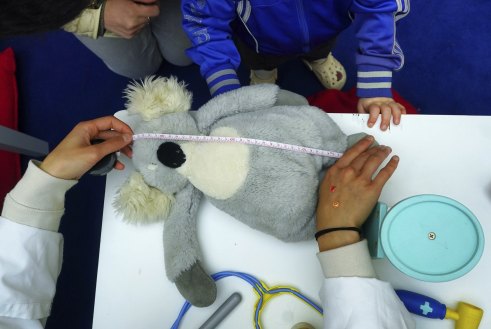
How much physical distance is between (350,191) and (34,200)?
46 centimetres

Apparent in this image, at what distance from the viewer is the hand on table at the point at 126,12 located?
0.77 meters

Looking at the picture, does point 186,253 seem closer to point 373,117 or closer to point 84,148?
point 84,148

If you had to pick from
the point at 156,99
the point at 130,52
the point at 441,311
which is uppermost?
the point at 156,99

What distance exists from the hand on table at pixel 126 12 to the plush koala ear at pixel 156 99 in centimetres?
27

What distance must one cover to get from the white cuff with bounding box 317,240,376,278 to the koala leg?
0.18 m

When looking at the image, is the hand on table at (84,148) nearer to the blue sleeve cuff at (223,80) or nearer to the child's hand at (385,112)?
the blue sleeve cuff at (223,80)

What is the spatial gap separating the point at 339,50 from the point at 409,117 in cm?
69

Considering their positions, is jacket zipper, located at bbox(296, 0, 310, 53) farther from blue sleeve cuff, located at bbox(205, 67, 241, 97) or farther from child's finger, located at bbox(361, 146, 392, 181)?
child's finger, located at bbox(361, 146, 392, 181)

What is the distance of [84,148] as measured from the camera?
57 cm

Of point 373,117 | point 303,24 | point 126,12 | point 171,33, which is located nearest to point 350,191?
point 373,117

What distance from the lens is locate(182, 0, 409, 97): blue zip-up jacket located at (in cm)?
66

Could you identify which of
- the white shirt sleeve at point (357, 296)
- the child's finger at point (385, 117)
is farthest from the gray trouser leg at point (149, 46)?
the white shirt sleeve at point (357, 296)

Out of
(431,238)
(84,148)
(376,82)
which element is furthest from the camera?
(376,82)

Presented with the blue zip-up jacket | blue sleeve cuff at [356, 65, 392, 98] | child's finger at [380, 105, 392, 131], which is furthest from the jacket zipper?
child's finger at [380, 105, 392, 131]
